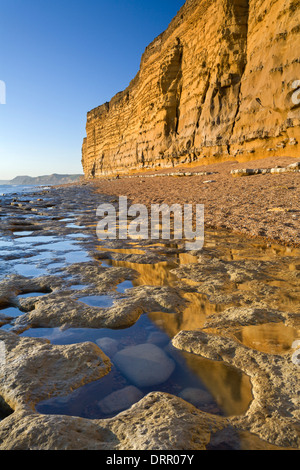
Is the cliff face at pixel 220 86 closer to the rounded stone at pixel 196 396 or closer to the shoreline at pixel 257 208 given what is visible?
the shoreline at pixel 257 208

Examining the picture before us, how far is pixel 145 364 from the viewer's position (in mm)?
1466

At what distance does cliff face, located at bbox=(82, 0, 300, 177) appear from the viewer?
12.9m

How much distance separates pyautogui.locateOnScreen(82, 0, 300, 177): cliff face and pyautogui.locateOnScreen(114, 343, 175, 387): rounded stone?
1313cm

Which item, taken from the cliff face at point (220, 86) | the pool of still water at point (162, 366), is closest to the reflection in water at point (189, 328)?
the pool of still water at point (162, 366)

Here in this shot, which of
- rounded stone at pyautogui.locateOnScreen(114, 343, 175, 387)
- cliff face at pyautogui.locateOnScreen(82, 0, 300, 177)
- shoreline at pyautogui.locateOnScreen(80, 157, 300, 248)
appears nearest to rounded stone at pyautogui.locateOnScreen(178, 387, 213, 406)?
rounded stone at pyautogui.locateOnScreen(114, 343, 175, 387)

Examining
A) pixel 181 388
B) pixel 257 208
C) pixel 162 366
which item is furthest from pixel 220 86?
pixel 181 388

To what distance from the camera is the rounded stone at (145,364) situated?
4.48ft

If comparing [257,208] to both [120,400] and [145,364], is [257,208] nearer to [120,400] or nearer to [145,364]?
[145,364]

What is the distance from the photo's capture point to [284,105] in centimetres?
1277

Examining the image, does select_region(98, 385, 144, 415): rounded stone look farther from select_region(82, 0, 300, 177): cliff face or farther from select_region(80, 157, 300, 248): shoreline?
select_region(82, 0, 300, 177): cliff face

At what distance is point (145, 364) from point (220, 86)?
2032cm

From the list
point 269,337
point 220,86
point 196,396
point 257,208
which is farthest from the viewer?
point 220,86

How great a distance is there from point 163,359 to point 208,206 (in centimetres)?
516

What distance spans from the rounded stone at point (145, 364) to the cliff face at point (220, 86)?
13.1 meters
